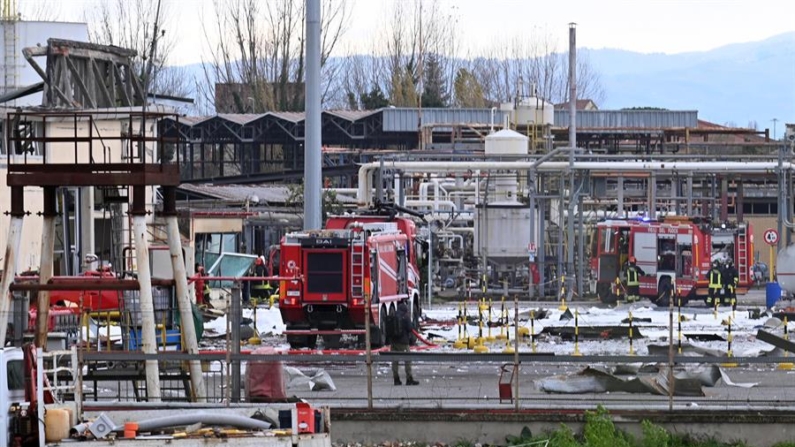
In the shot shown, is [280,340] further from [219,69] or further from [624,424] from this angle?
[219,69]

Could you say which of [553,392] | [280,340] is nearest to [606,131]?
[280,340]

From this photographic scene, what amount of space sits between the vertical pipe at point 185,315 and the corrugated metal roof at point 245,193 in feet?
109

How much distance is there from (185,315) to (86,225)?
670 inches

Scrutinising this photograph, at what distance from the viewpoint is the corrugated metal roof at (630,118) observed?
7619cm

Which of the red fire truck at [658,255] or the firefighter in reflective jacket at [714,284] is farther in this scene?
the red fire truck at [658,255]

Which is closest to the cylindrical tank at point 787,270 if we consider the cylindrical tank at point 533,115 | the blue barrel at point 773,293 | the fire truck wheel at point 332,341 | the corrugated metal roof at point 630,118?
the blue barrel at point 773,293

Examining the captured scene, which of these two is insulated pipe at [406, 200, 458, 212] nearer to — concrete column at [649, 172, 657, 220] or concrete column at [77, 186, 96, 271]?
concrete column at [649, 172, 657, 220]

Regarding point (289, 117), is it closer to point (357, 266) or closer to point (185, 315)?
point (357, 266)

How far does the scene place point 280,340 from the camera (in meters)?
30.6

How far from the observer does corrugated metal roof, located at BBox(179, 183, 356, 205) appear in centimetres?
5572

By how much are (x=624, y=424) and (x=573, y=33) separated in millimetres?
33906

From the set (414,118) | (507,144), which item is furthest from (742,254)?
(414,118)

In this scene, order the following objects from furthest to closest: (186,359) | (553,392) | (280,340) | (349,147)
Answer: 1. (349,147)
2. (280,340)
3. (553,392)
4. (186,359)

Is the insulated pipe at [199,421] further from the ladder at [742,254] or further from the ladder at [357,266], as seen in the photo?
the ladder at [742,254]
